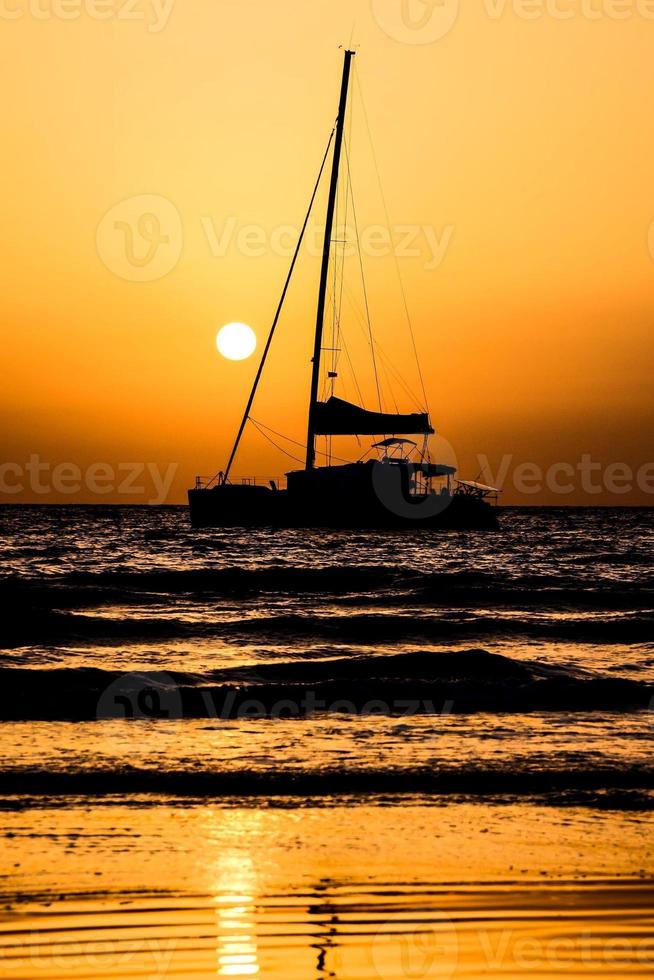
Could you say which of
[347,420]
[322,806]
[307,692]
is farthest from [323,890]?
[347,420]

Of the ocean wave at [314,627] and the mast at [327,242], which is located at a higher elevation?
the mast at [327,242]

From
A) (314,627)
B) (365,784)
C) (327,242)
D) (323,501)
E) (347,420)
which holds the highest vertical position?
(327,242)

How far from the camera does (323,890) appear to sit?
611cm

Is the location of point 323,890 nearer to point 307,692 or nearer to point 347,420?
point 307,692

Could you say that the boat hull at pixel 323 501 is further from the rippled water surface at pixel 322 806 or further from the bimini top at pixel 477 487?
the rippled water surface at pixel 322 806

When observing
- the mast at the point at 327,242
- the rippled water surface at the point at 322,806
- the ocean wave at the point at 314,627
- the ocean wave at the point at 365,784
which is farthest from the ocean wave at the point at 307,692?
the mast at the point at 327,242

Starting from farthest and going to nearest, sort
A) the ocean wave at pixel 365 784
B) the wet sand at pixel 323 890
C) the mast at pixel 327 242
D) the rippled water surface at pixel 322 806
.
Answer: the mast at pixel 327 242, the ocean wave at pixel 365 784, the rippled water surface at pixel 322 806, the wet sand at pixel 323 890

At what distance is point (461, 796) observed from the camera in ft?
27.2

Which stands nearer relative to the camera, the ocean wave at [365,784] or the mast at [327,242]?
the ocean wave at [365,784]

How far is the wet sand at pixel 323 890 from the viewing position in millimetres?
5180

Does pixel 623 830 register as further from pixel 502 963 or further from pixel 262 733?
pixel 262 733

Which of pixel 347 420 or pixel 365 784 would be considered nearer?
pixel 365 784

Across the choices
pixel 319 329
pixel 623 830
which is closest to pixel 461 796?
pixel 623 830

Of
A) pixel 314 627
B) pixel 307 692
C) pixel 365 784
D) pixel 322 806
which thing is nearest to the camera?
pixel 322 806
